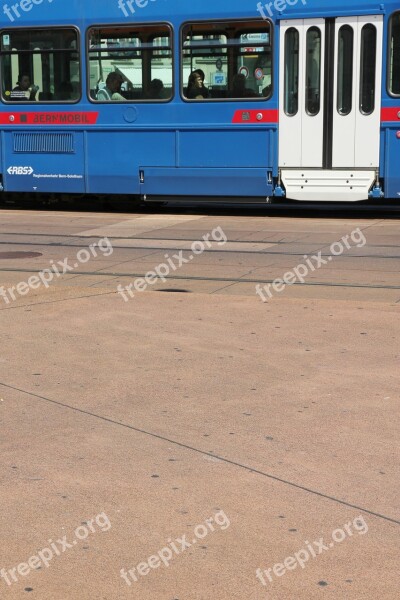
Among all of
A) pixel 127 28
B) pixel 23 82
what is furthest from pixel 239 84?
pixel 23 82

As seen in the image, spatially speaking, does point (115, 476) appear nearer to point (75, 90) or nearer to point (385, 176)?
point (385, 176)

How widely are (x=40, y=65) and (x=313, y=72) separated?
467 cm

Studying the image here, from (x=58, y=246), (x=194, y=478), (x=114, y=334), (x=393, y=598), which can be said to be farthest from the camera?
(x=58, y=246)

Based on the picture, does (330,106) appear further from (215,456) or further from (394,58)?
(215,456)

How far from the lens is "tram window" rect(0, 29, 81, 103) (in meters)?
17.3

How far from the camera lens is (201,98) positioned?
16.6 metres

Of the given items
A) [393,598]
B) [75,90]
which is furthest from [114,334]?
[75,90]

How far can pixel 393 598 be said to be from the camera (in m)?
4.04

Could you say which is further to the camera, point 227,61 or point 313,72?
point 227,61

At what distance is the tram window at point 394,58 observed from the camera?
1541cm

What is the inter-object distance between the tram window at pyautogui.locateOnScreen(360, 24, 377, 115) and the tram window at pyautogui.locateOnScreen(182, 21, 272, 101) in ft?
4.72

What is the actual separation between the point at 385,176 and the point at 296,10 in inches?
112

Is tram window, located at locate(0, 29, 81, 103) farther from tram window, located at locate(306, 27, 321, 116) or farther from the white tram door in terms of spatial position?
tram window, located at locate(306, 27, 321, 116)

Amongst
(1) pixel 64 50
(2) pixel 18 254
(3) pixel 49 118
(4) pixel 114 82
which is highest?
(1) pixel 64 50
